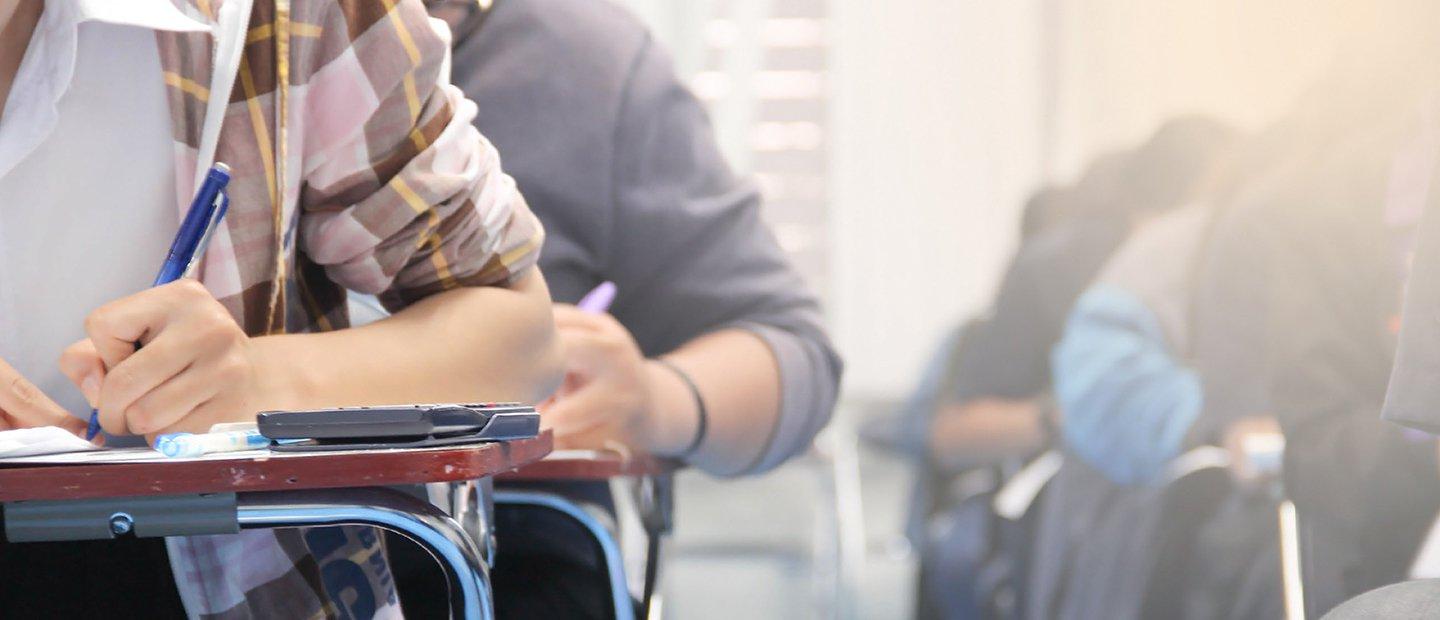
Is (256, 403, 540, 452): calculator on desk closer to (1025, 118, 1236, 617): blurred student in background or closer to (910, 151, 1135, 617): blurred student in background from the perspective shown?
(1025, 118, 1236, 617): blurred student in background

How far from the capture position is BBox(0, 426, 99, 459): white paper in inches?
21.1

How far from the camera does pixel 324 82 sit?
29.2 inches

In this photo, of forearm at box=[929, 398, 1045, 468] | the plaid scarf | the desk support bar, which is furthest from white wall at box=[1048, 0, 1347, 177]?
the desk support bar

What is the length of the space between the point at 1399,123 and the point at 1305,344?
0.87 feet

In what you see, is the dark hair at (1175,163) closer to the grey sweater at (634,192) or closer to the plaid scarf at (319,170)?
the grey sweater at (634,192)

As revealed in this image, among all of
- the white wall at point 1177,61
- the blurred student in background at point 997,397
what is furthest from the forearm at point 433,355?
the blurred student in background at point 997,397

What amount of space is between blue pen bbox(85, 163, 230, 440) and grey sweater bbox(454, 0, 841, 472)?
1.79 feet

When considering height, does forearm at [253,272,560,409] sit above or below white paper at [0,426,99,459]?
below

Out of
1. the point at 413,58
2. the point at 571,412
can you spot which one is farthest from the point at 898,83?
the point at 413,58

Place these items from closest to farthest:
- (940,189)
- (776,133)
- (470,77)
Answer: (470,77)
(940,189)
(776,133)

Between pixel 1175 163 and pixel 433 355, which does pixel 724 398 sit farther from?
pixel 1175 163

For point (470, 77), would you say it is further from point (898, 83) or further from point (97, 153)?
point (898, 83)

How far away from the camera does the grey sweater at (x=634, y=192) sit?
1.24 m

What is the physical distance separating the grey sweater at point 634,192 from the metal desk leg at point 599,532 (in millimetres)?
281
